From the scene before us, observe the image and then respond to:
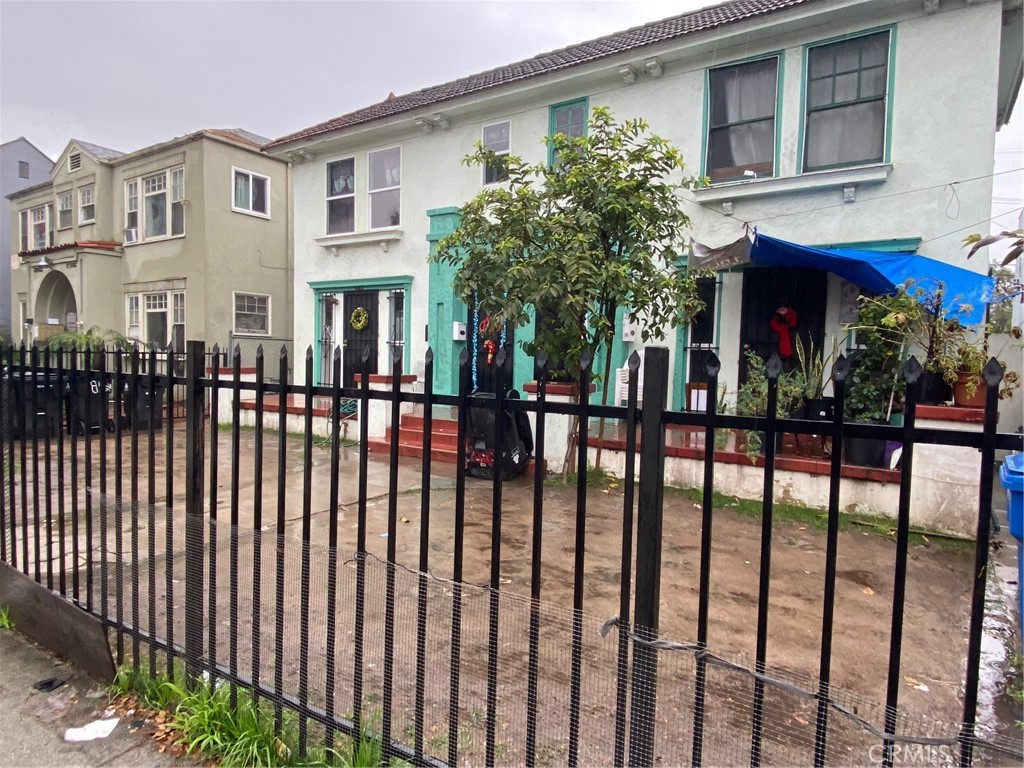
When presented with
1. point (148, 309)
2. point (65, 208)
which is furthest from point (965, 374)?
point (65, 208)

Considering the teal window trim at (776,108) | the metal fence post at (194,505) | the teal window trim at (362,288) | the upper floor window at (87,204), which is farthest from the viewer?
the upper floor window at (87,204)

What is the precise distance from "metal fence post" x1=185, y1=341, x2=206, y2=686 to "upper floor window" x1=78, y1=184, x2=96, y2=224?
18816mm

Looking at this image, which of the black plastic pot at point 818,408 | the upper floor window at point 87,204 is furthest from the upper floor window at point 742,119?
the upper floor window at point 87,204

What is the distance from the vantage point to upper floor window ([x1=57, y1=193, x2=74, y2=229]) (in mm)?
18922

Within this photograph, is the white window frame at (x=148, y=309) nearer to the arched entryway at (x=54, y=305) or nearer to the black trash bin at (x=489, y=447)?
the arched entryway at (x=54, y=305)

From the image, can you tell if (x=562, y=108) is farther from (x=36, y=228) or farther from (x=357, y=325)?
(x=36, y=228)

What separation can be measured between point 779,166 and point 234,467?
8034mm

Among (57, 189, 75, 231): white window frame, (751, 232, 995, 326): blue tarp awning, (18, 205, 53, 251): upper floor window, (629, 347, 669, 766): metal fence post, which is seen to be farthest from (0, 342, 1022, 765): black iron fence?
(18, 205, 53, 251): upper floor window

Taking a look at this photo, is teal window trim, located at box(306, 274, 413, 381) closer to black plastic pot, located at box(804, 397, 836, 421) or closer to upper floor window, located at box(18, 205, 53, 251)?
black plastic pot, located at box(804, 397, 836, 421)

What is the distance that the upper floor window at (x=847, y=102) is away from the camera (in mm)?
7691

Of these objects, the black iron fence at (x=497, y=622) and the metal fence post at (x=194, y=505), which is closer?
the black iron fence at (x=497, y=622)

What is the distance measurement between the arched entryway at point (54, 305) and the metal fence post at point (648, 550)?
73.2 ft

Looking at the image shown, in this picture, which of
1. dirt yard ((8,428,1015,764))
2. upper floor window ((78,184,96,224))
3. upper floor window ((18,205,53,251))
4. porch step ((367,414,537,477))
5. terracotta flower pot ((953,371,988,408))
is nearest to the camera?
dirt yard ((8,428,1015,764))

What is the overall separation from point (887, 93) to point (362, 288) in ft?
30.5
